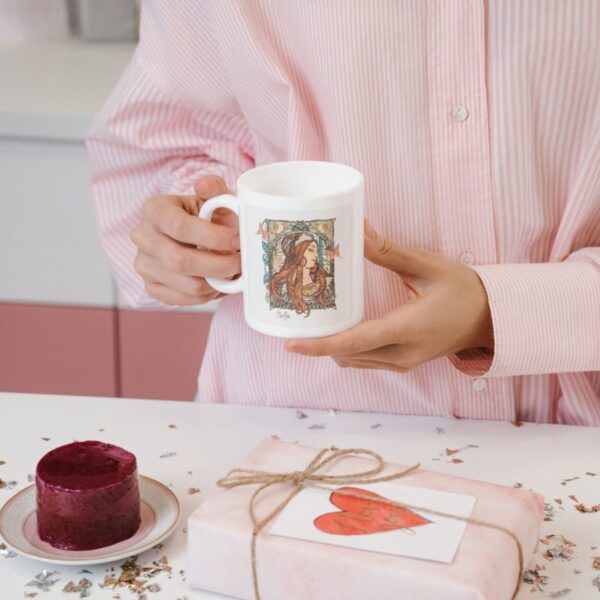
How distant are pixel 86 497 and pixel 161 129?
1.75ft

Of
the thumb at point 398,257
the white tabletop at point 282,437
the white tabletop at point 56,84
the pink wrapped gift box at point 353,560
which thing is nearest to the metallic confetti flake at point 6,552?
the white tabletop at point 282,437

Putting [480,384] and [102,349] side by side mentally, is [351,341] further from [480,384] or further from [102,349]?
[102,349]

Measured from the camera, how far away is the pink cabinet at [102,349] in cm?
206

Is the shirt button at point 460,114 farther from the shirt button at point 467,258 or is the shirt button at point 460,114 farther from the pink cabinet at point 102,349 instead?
the pink cabinet at point 102,349

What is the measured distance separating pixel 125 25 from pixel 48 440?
1473 millimetres

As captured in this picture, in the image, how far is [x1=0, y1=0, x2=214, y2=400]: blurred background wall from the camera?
76.6 inches

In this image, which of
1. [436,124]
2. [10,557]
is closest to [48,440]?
[10,557]

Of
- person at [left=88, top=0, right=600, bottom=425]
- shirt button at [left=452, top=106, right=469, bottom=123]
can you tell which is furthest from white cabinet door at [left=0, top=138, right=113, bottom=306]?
shirt button at [left=452, top=106, right=469, bottom=123]

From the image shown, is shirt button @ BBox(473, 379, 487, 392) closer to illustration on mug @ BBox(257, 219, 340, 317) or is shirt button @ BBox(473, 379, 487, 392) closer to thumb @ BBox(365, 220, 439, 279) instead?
thumb @ BBox(365, 220, 439, 279)

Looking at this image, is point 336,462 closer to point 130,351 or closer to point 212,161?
point 212,161

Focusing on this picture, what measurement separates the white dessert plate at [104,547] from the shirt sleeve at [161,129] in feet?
1.16

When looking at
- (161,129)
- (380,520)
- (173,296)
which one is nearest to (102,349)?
(161,129)

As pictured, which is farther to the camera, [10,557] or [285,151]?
[285,151]

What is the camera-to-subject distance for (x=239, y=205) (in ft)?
2.84
